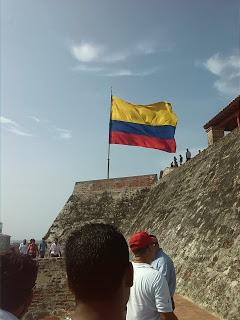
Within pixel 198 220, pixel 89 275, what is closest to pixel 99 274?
pixel 89 275

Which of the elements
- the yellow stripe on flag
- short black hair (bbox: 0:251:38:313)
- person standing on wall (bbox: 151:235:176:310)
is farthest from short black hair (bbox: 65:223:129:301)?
the yellow stripe on flag

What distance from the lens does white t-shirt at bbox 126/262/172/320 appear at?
318cm

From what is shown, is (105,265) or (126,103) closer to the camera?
(105,265)

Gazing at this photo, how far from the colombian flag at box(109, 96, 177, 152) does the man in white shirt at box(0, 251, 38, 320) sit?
18.2 metres

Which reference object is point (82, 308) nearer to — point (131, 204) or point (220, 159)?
point (220, 159)

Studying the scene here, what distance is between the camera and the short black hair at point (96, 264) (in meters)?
1.70

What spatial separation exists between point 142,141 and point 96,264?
1897cm

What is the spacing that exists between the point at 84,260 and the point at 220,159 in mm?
12176

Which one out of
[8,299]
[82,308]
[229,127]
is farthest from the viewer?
[229,127]

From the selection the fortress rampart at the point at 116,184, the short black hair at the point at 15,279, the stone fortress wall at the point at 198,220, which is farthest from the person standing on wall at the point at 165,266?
the fortress rampart at the point at 116,184

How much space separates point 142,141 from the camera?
20.6 meters

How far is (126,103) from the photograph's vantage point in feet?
70.9

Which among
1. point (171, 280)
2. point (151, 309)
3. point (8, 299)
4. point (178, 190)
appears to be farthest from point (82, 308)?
point (178, 190)

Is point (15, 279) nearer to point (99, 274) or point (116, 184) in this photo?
point (99, 274)
